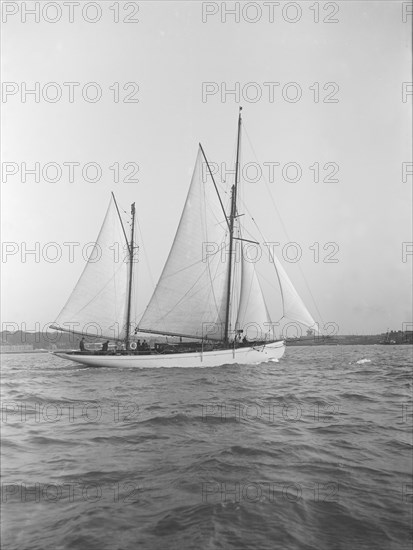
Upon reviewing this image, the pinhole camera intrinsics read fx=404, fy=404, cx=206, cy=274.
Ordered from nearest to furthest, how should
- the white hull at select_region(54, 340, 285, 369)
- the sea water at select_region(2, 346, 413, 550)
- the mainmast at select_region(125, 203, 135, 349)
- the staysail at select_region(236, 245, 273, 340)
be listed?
the sea water at select_region(2, 346, 413, 550), the white hull at select_region(54, 340, 285, 369), the staysail at select_region(236, 245, 273, 340), the mainmast at select_region(125, 203, 135, 349)

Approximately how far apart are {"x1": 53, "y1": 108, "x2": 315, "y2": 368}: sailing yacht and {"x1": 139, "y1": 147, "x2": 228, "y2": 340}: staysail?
9 cm

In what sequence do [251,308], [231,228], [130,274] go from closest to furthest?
[251,308] → [231,228] → [130,274]

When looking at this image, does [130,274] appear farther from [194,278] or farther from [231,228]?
[231,228]

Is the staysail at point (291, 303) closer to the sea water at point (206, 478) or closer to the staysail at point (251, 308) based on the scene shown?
the staysail at point (251, 308)

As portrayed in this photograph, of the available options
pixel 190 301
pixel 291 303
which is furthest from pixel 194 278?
pixel 291 303

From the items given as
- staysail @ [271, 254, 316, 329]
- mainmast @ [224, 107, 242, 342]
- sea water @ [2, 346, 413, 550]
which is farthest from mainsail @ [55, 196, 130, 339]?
sea water @ [2, 346, 413, 550]

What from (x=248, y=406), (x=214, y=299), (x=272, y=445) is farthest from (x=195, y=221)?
(x=272, y=445)

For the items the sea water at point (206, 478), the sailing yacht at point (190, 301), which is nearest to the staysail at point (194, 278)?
the sailing yacht at point (190, 301)

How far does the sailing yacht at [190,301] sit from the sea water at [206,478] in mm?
22138

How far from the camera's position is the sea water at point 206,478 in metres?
4.64

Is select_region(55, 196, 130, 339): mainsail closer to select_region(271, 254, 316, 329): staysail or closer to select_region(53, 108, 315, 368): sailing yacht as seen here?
select_region(53, 108, 315, 368): sailing yacht

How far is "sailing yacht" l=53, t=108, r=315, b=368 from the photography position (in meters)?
34.8

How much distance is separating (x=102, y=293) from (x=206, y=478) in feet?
104

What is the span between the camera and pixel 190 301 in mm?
35281
